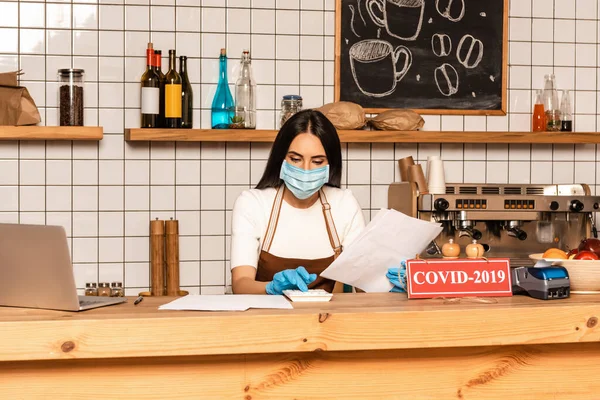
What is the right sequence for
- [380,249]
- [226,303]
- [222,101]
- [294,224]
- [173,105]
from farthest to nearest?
[222,101] < [173,105] < [294,224] < [380,249] < [226,303]

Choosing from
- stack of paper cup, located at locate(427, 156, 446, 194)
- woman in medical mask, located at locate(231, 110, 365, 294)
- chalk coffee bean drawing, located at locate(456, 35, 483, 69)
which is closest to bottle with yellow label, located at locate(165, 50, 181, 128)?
woman in medical mask, located at locate(231, 110, 365, 294)

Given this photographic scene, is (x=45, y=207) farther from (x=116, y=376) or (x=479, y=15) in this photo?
(x=479, y=15)

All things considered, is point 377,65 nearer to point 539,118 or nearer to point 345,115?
point 345,115

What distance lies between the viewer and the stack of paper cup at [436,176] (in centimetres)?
316

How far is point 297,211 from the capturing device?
8.41ft

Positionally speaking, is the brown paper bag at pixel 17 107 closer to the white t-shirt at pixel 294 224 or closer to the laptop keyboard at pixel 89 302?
the white t-shirt at pixel 294 224

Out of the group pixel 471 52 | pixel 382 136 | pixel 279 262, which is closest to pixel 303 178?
pixel 279 262

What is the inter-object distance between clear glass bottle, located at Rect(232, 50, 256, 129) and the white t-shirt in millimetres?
748

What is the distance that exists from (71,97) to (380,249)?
5.82 ft

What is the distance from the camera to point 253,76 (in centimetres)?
330

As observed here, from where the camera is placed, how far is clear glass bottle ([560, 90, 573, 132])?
3.46 m

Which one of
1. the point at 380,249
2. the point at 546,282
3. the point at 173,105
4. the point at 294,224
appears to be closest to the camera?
the point at 546,282

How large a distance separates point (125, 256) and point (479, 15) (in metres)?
2.01

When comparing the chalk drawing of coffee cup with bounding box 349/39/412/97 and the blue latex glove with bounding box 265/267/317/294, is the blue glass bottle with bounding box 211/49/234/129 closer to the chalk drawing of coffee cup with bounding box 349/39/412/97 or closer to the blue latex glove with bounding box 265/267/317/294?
the chalk drawing of coffee cup with bounding box 349/39/412/97
